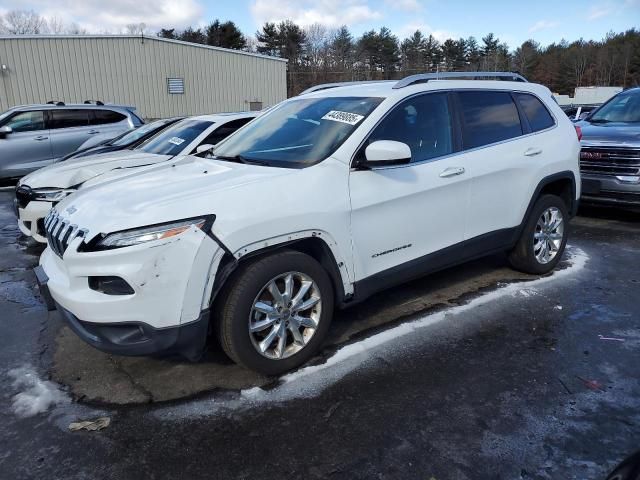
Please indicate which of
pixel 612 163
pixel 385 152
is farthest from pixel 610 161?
pixel 385 152

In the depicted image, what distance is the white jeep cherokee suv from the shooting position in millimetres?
2752

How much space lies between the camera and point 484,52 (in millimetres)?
77125

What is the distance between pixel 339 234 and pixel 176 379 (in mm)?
1391

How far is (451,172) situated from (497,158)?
636mm

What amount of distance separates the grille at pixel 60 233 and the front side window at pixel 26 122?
895 centimetres

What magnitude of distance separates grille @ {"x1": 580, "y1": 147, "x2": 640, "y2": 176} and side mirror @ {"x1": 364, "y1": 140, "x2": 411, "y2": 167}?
5.06 m

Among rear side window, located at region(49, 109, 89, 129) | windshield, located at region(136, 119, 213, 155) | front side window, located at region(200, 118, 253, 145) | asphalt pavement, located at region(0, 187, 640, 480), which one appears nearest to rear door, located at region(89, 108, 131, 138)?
rear side window, located at region(49, 109, 89, 129)

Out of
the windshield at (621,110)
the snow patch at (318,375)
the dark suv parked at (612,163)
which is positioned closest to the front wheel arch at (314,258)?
the snow patch at (318,375)

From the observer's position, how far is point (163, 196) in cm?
293

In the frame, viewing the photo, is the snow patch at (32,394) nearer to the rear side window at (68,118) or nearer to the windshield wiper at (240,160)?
the windshield wiper at (240,160)

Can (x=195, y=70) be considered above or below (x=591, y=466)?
above

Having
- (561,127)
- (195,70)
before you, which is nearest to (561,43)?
(195,70)

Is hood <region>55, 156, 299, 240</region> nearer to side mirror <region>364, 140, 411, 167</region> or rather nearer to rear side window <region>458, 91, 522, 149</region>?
side mirror <region>364, 140, 411, 167</region>

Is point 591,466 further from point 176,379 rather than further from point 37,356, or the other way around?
point 37,356
